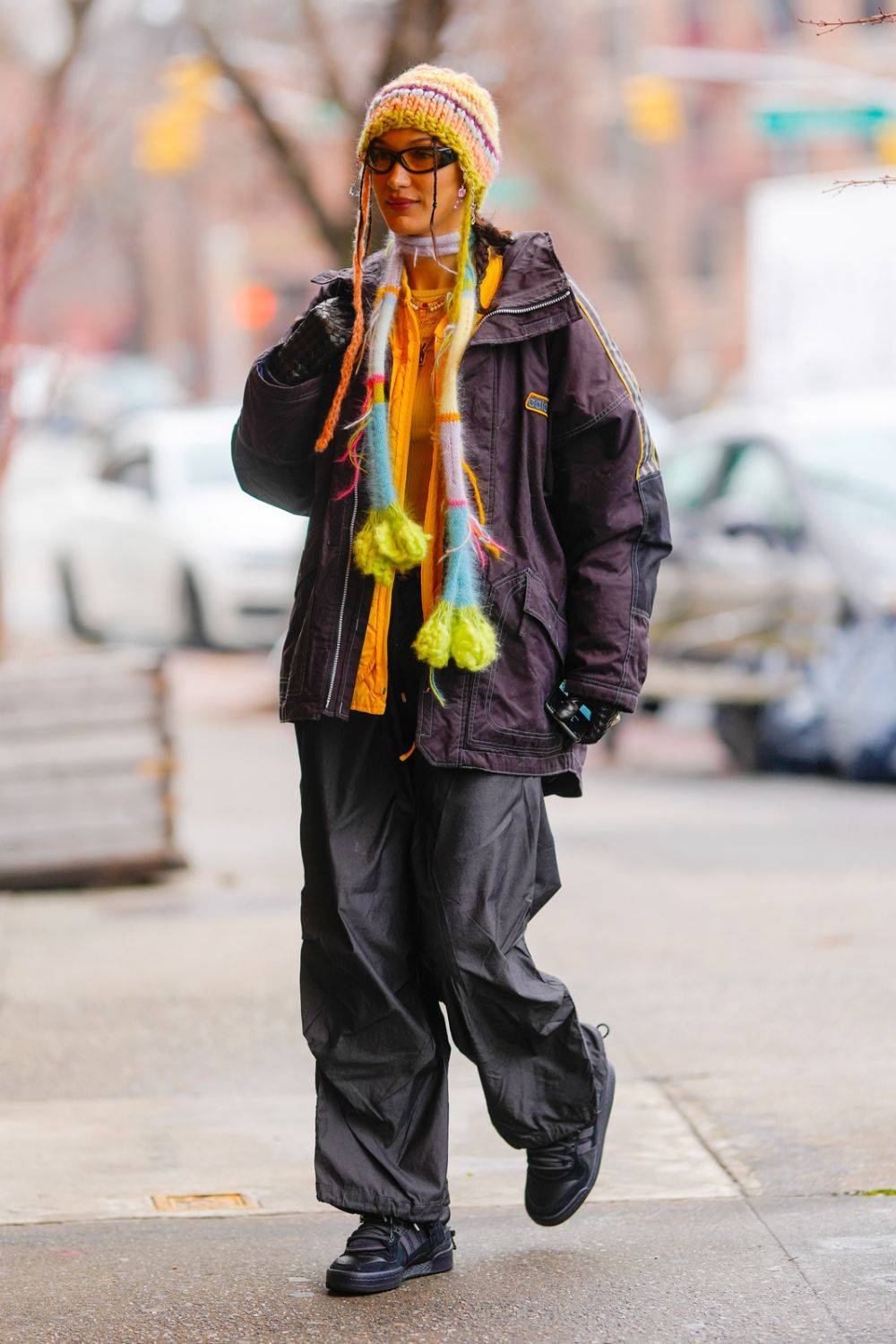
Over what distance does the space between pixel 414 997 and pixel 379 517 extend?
2.60ft

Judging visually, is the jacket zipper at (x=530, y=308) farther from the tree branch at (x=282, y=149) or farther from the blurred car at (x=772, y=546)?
the tree branch at (x=282, y=149)

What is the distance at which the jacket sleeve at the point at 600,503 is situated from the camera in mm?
3434

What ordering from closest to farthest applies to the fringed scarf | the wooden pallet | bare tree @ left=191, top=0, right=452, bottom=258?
1. the fringed scarf
2. the wooden pallet
3. bare tree @ left=191, top=0, right=452, bottom=258

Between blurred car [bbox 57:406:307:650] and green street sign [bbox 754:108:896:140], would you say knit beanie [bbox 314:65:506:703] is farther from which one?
green street sign [bbox 754:108:896:140]

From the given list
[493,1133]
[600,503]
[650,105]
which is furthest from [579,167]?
[600,503]

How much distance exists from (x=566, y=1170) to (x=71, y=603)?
43.7ft

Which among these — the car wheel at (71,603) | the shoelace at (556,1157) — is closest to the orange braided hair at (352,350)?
the shoelace at (556,1157)

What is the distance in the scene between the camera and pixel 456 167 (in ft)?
11.2

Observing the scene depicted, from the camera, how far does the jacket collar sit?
339 cm

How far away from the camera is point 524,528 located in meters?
3.44

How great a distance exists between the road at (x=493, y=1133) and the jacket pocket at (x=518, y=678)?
2.93 ft

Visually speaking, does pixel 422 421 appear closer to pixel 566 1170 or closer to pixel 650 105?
pixel 566 1170

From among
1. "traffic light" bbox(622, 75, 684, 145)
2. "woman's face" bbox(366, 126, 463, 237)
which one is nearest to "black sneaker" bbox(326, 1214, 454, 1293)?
"woman's face" bbox(366, 126, 463, 237)

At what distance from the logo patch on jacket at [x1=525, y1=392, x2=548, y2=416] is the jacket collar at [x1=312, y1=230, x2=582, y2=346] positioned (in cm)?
10
